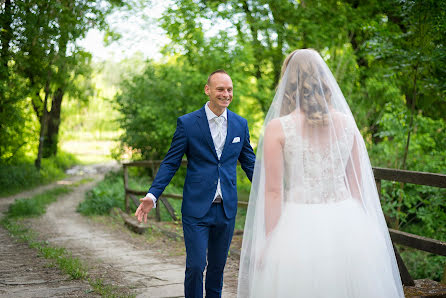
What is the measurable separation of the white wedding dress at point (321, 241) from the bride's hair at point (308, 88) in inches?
4.5

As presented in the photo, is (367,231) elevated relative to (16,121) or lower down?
lower down

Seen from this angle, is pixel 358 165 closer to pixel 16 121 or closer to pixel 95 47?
pixel 16 121

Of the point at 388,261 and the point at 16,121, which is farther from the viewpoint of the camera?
the point at 16,121

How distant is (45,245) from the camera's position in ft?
21.7

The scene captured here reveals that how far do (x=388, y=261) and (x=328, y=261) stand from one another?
384 millimetres

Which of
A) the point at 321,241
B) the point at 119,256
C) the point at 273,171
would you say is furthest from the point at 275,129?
the point at 119,256

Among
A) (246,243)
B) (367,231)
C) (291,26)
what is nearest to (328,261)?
(367,231)

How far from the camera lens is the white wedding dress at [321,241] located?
7.84ft

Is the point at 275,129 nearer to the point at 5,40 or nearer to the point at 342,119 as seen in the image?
the point at 342,119

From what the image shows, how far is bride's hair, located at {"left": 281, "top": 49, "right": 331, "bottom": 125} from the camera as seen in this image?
255 cm

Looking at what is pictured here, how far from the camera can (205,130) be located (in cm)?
338

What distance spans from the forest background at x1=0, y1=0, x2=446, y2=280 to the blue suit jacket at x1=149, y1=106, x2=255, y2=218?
154 inches

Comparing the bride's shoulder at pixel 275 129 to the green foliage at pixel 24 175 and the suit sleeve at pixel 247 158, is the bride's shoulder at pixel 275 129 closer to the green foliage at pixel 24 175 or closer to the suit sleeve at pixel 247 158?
the suit sleeve at pixel 247 158

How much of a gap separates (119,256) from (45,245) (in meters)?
1.27
